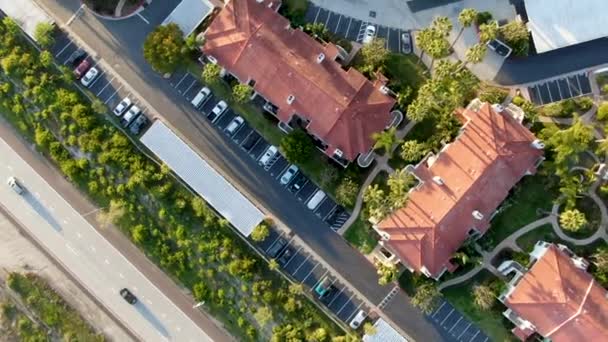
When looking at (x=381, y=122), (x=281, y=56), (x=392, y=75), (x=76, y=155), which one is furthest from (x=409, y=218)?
(x=76, y=155)

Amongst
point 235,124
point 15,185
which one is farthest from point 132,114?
point 15,185

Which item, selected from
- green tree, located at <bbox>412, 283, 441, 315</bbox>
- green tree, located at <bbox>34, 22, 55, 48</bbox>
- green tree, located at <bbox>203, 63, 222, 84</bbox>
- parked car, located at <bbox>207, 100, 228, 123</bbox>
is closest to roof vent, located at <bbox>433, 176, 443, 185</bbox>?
green tree, located at <bbox>412, 283, 441, 315</bbox>

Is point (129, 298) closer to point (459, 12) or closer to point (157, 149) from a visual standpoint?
point (157, 149)

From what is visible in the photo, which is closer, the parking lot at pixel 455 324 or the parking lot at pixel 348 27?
the parking lot at pixel 455 324

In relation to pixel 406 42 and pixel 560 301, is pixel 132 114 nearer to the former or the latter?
pixel 406 42

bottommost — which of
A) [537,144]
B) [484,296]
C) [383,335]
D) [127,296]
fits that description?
[127,296]

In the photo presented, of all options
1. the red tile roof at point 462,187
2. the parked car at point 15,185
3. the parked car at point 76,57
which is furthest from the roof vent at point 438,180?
the parked car at point 15,185

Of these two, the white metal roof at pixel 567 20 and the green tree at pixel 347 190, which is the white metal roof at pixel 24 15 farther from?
the white metal roof at pixel 567 20
